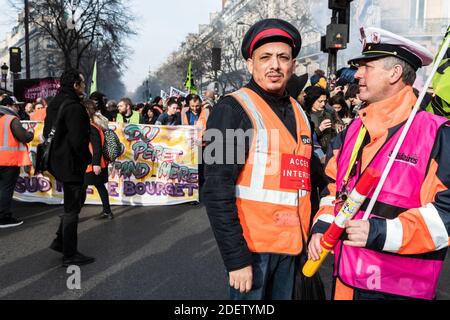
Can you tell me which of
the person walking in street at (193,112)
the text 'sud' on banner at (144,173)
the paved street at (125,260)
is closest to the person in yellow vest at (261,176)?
the paved street at (125,260)

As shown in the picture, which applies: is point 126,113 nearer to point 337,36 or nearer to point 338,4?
point 337,36

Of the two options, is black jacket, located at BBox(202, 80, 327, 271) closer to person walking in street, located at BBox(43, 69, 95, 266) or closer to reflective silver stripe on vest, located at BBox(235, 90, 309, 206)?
reflective silver stripe on vest, located at BBox(235, 90, 309, 206)

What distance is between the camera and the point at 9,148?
5.85m

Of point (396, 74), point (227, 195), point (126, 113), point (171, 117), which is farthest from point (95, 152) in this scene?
point (396, 74)

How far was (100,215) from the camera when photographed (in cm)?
640

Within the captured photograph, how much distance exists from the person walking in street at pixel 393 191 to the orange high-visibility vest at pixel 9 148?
518cm

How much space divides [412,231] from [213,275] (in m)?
2.66

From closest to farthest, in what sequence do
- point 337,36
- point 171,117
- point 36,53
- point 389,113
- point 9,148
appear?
1. point 389,113
2. point 9,148
3. point 337,36
4. point 171,117
5. point 36,53

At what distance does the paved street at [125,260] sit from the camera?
144 inches

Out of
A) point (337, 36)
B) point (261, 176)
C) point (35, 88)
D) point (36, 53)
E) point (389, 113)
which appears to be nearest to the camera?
point (389, 113)

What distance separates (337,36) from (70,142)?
642 cm

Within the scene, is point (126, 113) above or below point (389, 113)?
above

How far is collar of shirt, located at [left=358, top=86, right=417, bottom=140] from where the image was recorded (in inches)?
70.8

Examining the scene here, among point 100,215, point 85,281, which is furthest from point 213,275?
point 100,215
